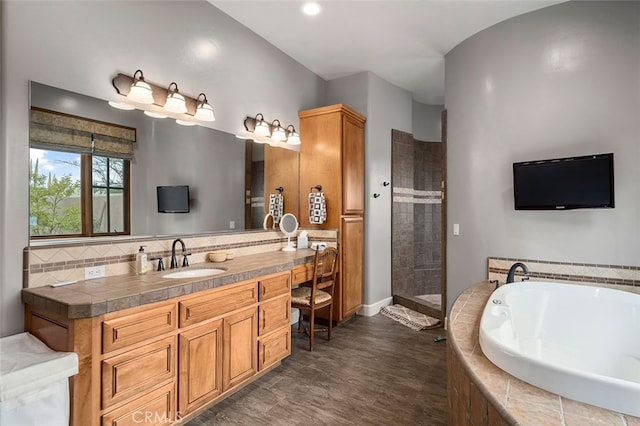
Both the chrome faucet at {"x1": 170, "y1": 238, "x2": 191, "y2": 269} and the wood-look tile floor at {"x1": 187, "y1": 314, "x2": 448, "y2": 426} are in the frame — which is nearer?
the wood-look tile floor at {"x1": 187, "y1": 314, "x2": 448, "y2": 426}

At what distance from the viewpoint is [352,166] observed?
3.85m

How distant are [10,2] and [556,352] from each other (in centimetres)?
391

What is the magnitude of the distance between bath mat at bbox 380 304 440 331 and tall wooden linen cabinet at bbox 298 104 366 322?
17.3 inches

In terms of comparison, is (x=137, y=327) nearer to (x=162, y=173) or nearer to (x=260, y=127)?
(x=162, y=173)

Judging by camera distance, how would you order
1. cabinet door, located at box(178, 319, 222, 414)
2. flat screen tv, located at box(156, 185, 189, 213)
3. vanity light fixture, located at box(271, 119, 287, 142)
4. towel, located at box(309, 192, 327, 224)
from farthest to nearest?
towel, located at box(309, 192, 327, 224) < vanity light fixture, located at box(271, 119, 287, 142) < flat screen tv, located at box(156, 185, 189, 213) < cabinet door, located at box(178, 319, 222, 414)

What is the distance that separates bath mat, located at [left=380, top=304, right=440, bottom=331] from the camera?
12.1 ft

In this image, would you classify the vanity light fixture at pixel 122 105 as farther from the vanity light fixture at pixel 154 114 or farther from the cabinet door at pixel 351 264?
the cabinet door at pixel 351 264

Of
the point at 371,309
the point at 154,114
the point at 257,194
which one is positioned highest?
the point at 154,114

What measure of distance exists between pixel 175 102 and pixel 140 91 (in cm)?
26

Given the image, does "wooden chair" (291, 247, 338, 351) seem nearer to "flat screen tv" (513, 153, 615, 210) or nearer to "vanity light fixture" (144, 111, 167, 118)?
"vanity light fixture" (144, 111, 167, 118)

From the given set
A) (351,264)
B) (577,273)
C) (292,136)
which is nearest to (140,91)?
(292,136)

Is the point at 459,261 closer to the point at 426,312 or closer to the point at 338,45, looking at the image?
the point at 426,312

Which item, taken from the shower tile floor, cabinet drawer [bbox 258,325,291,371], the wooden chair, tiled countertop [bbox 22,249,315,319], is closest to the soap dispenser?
tiled countertop [bbox 22,249,315,319]

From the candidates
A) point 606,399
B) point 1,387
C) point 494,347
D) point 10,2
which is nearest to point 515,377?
point 494,347
